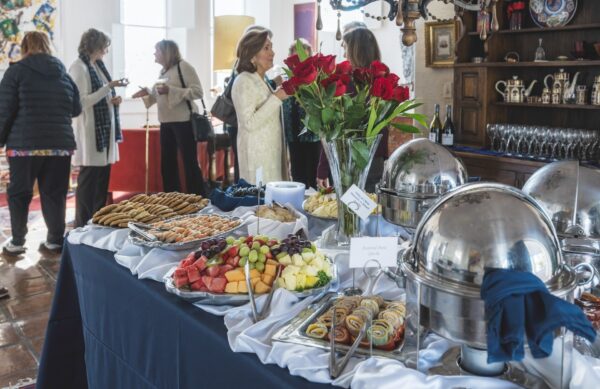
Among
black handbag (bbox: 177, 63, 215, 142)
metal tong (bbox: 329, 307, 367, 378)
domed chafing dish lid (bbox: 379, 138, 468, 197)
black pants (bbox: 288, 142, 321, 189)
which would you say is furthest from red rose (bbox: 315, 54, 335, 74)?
black handbag (bbox: 177, 63, 215, 142)

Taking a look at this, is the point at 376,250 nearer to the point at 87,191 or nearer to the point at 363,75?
the point at 363,75

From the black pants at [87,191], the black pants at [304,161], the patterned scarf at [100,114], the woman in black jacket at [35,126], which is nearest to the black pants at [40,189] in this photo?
the woman in black jacket at [35,126]

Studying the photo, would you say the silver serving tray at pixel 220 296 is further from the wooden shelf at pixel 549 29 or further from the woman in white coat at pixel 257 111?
the wooden shelf at pixel 549 29

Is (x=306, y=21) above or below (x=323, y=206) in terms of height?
above

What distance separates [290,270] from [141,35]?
7.25 metres

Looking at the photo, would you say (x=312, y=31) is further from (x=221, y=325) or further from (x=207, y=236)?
(x=221, y=325)

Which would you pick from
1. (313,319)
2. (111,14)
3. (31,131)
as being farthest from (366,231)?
(111,14)

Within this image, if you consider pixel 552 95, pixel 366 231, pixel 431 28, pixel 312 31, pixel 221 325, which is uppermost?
pixel 312 31

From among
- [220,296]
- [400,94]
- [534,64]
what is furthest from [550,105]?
[220,296]

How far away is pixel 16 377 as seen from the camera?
2492 mm

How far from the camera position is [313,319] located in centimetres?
125

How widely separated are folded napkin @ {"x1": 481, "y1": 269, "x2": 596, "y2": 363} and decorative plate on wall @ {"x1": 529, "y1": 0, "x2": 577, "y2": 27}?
3.85 metres

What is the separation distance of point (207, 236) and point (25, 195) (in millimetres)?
2830

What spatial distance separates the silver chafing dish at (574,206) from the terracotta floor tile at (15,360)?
219 centimetres
